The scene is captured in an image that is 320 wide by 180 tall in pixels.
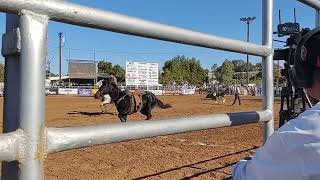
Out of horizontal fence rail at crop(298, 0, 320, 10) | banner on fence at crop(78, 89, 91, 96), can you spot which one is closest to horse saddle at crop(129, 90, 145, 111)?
horizontal fence rail at crop(298, 0, 320, 10)

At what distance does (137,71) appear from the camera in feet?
173

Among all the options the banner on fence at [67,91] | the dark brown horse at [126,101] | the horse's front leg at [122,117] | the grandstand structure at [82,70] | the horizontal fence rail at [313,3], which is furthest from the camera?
the grandstand structure at [82,70]

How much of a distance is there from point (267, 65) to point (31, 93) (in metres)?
1.42

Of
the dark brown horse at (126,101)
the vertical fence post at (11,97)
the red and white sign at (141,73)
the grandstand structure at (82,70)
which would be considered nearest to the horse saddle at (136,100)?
the dark brown horse at (126,101)

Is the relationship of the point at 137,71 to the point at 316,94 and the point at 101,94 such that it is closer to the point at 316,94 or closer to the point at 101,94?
the point at 101,94

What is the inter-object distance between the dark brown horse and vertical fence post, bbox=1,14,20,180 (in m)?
14.6

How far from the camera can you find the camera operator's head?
133 centimetres

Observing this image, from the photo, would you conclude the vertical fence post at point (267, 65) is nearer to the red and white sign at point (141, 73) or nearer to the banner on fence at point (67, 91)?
the red and white sign at point (141, 73)

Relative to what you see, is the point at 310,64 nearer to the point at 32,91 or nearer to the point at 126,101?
the point at 32,91

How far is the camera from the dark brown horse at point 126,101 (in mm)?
16203

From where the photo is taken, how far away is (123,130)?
4.56ft

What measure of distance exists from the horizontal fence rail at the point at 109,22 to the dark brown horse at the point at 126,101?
46.3 feet

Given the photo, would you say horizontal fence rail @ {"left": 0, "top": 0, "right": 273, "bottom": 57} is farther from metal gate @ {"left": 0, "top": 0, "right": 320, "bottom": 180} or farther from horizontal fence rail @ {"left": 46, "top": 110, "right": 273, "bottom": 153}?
horizontal fence rail @ {"left": 46, "top": 110, "right": 273, "bottom": 153}

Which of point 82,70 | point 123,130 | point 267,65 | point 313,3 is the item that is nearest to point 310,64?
point 123,130
